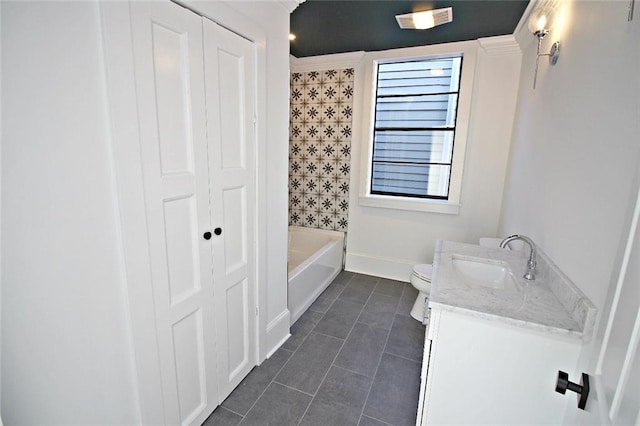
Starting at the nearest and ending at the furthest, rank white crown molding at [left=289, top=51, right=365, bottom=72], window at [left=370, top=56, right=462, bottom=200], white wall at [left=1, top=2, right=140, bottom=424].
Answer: white wall at [left=1, top=2, right=140, bottom=424]
window at [left=370, top=56, right=462, bottom=200]
white crown molding at [left=289, top=51, right=365, bottom=72]

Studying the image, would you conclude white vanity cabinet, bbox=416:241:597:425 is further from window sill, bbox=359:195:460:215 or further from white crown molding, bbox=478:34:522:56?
white crown molding, bbox=478:34:522:56

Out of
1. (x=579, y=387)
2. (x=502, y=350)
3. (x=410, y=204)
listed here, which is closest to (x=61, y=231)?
(x=579, y=387)

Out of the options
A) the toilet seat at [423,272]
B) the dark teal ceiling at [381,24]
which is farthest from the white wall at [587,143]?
the toilet seat at [423,272]

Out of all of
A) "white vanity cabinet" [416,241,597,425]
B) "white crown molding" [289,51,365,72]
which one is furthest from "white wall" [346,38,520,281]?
"white vanity cabinet" [416,241,597,425]

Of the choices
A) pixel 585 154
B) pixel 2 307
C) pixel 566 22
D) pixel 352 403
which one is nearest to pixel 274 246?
pixel 352 403

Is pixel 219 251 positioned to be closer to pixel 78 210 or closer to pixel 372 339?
pixel 78 210

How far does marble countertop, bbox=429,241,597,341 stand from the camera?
43.3 inches

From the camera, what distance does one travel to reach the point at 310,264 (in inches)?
111

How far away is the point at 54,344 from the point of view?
946 millimetres

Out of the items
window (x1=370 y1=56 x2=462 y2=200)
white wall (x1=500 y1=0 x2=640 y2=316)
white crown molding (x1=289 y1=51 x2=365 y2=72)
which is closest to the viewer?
white wall (x1=500 y1=0 x2=640 y2=316)

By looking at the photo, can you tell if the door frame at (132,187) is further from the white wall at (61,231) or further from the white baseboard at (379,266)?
the white baseboard at (379,266)

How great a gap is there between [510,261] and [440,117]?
1906mm

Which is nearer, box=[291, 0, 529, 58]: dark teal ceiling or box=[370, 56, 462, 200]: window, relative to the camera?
box=[291, 0, 529, 58]: dark teal ceiling

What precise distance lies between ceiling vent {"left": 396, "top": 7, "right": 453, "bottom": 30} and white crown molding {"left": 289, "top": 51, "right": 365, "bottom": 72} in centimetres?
85
